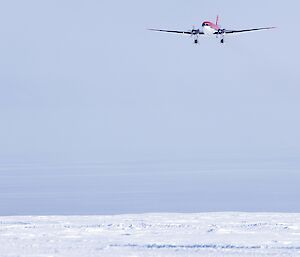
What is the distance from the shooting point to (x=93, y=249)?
53281 mm

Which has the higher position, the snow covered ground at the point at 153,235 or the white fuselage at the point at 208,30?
the white fuselage at the point at 208,30

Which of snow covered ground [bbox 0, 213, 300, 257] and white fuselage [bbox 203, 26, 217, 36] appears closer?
snow covered ground [bbox 0, 213, 300, 257]

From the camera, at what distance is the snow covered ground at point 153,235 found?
52125mm

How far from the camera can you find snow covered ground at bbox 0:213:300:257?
5212 centimetres

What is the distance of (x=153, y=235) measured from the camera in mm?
59812

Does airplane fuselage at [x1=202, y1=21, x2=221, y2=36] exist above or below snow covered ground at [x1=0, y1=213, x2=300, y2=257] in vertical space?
above

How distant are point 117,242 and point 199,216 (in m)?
17.9

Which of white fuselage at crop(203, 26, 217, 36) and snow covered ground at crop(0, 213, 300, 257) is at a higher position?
white fuselage at crop(203, 26, 217, 36)

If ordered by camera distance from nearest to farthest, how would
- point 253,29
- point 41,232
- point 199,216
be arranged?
point 41,232
point 199,216
point 253,29

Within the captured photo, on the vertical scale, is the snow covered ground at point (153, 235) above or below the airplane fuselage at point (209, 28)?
below

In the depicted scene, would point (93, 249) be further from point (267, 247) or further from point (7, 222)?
point (7, 222)

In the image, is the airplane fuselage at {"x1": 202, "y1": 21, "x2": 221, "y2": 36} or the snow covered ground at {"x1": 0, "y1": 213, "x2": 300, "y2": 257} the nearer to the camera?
the snow covered ground at {"x1": 0, "y1": 213, "x2": 300, "y2": 257}

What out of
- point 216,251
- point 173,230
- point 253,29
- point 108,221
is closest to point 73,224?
point 108,221

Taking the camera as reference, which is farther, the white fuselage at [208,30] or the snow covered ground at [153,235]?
the white fuselage at [208,30]
